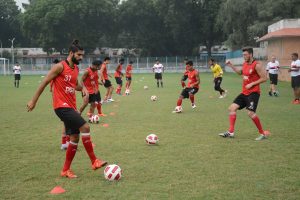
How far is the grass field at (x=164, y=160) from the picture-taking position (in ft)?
19.5

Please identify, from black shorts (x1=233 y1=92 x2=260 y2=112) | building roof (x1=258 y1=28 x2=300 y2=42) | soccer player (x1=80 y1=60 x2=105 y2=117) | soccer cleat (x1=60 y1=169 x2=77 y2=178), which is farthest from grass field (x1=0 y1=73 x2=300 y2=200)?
building roof (x1=258 y1=28 x2=300 y2=42)

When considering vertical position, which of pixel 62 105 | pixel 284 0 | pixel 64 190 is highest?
pixel 284 0

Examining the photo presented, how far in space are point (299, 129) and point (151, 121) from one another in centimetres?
426

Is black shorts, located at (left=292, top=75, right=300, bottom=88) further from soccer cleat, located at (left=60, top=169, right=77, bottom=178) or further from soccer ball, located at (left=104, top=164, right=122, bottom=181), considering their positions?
soccer cleat, located at (left=60, top=169, right=77, bottom=178)

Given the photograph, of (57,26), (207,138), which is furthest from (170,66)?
(207,138)

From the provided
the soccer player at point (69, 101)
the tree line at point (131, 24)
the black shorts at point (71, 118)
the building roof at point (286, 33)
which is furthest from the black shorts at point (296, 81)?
the tree line at point (131, 24)

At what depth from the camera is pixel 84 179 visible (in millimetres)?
6605

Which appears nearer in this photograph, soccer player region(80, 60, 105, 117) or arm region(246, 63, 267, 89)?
arm region(246, 63, 267, 89)

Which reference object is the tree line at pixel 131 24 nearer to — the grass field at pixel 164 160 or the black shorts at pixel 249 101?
the grass field at pixel 164 160

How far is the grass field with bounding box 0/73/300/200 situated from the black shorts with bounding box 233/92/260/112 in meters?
0.74

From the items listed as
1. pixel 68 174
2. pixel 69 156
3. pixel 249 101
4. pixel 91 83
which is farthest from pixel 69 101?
pixel 91 83

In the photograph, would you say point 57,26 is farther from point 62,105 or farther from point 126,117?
point 62,105

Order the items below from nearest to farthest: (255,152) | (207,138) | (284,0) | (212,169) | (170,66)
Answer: (212,169) < (255,152) < (207,138) < (284,0) < (170,66)

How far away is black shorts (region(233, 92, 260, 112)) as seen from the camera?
9.77 metres
